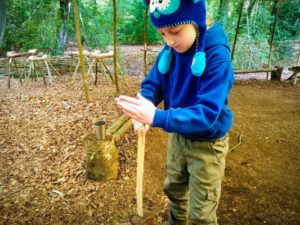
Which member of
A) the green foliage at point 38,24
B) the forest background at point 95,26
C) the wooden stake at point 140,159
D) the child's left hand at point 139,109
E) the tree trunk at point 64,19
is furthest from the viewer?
the green foliage at point 38,24

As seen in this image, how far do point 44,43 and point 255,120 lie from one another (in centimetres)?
802

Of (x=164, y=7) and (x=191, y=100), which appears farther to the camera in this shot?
(x=191, y=100)

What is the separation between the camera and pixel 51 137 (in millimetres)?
3750

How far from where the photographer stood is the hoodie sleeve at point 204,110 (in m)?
1.14

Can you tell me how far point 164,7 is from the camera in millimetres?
1228

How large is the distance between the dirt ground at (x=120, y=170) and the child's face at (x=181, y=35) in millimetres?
1514

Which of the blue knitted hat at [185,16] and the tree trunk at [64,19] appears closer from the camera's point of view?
the blue knitted hat at [185,16]

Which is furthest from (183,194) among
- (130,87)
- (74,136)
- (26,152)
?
(130,87)

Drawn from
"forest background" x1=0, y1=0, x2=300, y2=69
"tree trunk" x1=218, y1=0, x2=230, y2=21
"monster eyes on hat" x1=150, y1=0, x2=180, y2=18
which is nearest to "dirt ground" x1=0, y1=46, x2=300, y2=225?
"monster eyes on hat" x1=150, y1=0, x2=180, y2=18

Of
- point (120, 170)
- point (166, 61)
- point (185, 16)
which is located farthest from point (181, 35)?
point (120, 170)

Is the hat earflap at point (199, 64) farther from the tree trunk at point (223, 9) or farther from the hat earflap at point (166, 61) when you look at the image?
the tree trunk at point (223, 9)

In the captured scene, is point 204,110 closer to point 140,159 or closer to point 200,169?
point 200,169

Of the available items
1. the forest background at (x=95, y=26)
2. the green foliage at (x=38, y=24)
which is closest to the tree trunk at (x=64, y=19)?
the forest background at (x=95, y=26)

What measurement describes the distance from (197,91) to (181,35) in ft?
1.00
